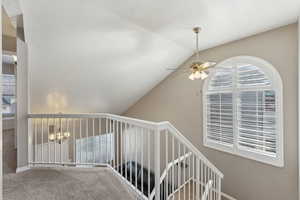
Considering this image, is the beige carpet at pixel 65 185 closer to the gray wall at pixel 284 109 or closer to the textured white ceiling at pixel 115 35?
the textured white ceiling at pixel 115 35

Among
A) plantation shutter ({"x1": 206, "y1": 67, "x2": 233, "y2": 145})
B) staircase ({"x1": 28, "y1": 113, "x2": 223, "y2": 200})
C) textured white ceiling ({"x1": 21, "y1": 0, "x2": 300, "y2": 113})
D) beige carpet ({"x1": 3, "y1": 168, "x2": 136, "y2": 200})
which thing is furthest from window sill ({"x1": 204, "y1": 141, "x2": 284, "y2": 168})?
beige carpet ({"x1": 3, "y1": 168, "x2": 136, "y2": 200})

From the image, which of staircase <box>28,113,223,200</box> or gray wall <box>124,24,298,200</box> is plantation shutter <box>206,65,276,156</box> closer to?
gray wall <box>124,24,298,200</box>

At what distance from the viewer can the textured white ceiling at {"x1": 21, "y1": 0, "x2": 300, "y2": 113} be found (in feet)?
8.19

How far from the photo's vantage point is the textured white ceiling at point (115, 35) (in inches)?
98.3

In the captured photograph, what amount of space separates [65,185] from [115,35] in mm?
2708

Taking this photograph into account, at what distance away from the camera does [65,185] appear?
218 centimetres

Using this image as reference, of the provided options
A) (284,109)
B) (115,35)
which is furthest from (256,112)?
(115,35)

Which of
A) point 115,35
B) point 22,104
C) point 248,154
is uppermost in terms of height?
point 115,35

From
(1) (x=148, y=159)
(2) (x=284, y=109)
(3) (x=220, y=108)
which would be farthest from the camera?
(3) (x=220, y=108)

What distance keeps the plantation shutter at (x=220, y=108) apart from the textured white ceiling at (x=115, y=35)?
0.91 m

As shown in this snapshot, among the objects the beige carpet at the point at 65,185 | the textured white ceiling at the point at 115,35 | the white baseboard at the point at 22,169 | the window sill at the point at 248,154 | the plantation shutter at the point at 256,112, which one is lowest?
the window sill at the point at 248,154

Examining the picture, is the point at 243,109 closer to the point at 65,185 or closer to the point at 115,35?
the point at 115,35

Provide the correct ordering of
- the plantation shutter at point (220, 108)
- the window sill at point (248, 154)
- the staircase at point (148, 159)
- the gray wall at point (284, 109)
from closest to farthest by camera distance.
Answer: the staircase at point (148, 159) < the gray wall at point (284, 109) < the window sill at point (248, 154) < the plantation shutter at point (220, 108)

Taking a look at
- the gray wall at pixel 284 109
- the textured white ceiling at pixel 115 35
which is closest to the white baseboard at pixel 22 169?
the textured white ceiling at pixel 115 35
